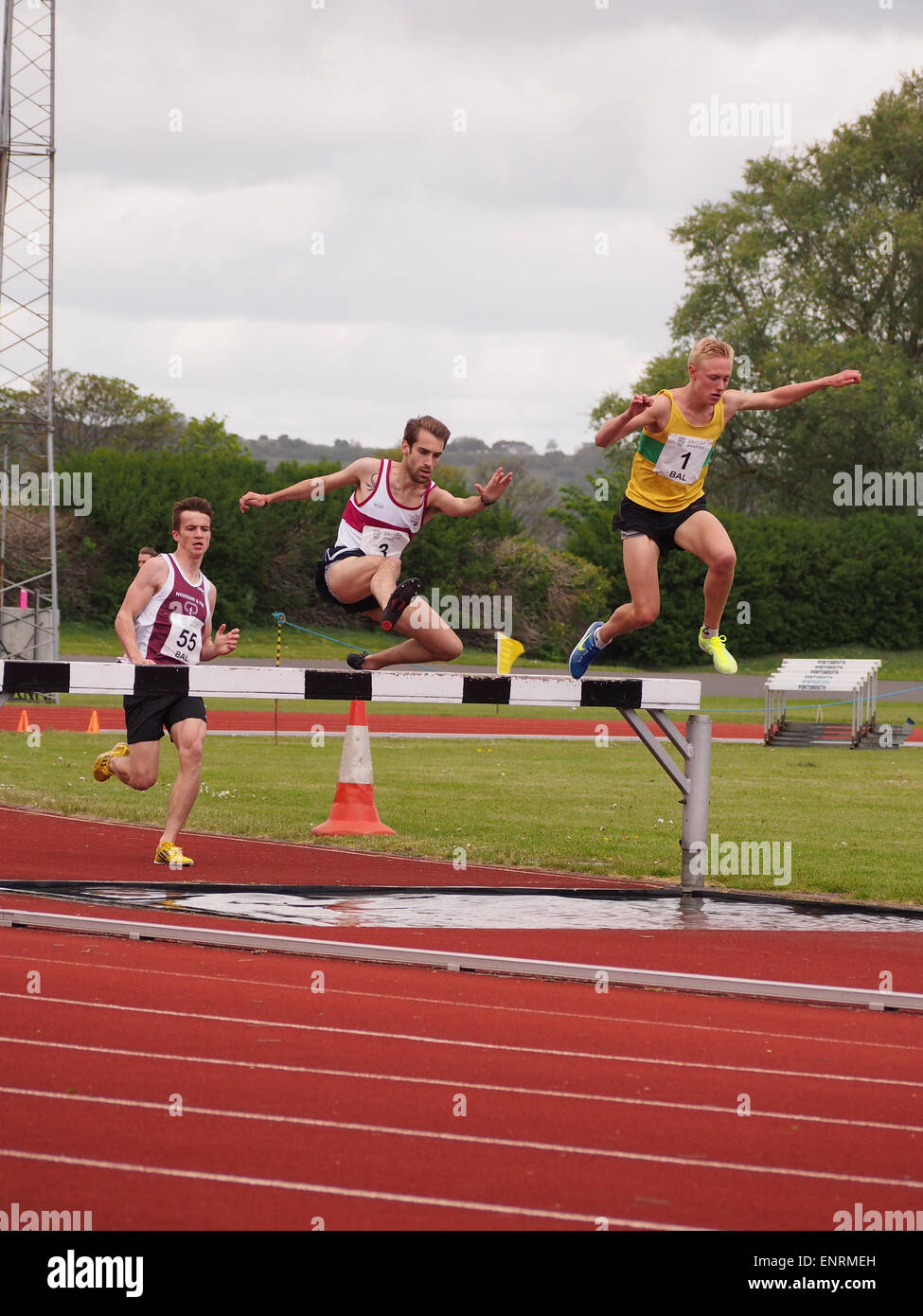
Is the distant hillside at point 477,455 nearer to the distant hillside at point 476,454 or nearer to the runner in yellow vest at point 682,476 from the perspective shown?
the distant hillside at point 476,454

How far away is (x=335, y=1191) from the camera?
402 centimetres

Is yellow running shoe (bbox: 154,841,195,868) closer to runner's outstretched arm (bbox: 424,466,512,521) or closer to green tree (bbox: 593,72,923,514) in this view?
runner's outstretched arm (bbox: 424,466,512,521)

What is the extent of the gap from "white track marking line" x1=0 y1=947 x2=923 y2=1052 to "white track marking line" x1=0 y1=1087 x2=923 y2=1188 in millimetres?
1551

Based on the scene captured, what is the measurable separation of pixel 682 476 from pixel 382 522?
1.61 m

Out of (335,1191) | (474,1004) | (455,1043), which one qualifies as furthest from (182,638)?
(335,1191)

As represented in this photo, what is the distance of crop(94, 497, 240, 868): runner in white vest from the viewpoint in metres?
9.24

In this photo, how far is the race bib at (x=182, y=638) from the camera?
9.33 m

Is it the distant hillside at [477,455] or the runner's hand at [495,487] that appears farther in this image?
the distant hillside at [477,455]

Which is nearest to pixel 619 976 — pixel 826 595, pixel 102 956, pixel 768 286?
pixel 102 956

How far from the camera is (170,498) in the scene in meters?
39.1

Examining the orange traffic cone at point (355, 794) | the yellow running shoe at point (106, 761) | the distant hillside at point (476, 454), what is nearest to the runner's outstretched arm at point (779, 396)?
the yellow running shoe at point (106, 761)

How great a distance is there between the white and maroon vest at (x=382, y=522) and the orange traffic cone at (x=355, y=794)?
3570mm
